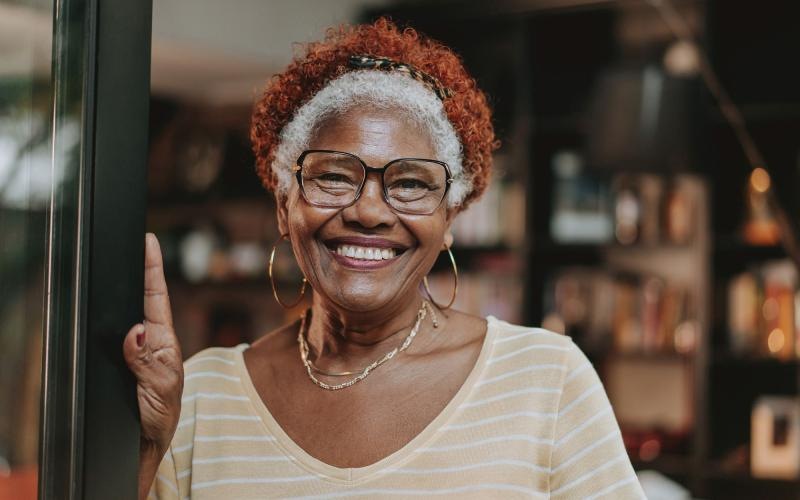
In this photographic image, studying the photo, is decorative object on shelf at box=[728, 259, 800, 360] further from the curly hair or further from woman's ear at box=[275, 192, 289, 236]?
woman's ear at box=[275, 192, 289, 236]

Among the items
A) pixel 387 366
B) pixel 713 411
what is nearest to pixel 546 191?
pixel 713 411

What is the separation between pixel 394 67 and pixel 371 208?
0.63ft

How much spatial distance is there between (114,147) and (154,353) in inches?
9.5

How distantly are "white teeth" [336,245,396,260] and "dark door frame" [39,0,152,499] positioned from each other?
360 mm

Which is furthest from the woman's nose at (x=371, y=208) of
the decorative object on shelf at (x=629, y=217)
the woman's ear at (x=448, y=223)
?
the decorative object on shelf at (x=629, y=217)

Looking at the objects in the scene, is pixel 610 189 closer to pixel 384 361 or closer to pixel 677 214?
pixel 677 214

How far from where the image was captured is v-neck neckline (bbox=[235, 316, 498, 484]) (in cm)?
123

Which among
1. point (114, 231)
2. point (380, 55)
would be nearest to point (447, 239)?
point (380, 55)

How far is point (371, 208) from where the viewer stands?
4.00ft

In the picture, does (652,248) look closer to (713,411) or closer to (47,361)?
A: (713,411)

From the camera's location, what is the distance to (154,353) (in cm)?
103

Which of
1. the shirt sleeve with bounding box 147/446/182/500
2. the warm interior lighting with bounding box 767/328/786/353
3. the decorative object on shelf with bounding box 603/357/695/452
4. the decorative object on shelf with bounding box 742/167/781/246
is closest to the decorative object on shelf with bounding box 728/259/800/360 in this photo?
the warm interior lighting with bounding box 767/328/786/353

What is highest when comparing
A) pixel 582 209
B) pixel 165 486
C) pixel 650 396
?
pixel 582 209

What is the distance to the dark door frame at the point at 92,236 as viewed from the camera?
0.86m
